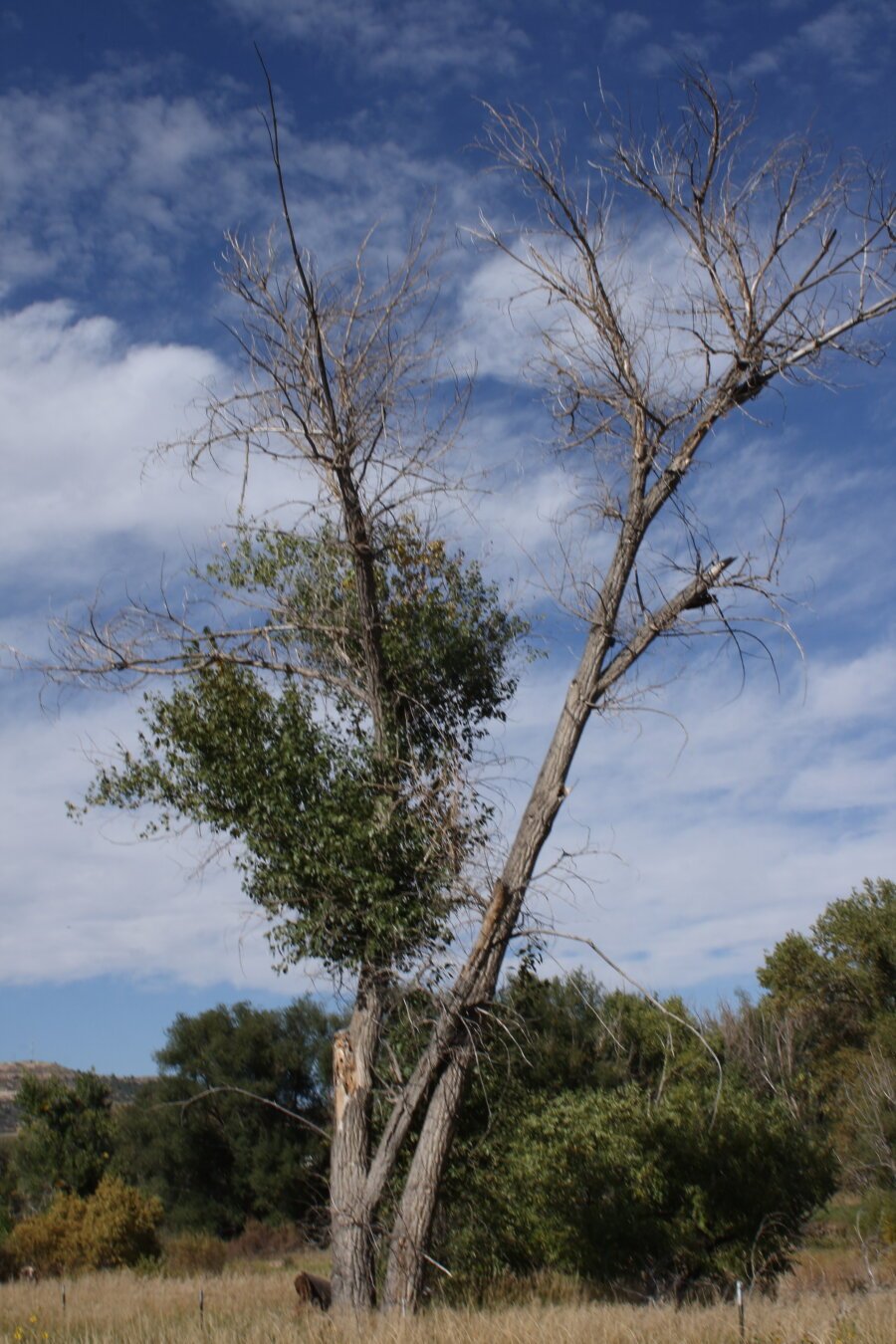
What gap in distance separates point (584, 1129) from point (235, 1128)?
21.3 m

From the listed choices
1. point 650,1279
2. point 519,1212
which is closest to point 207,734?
point 519,1212

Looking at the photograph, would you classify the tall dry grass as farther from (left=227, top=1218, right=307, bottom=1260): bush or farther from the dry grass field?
(left=227, top=1218, right=307, bottom=1260): bush

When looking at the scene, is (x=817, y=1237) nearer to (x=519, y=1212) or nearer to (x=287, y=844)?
(x=519, y=1212)

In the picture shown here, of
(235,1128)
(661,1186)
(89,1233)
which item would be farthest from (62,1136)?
(661,1186)

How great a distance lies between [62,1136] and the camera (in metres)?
28.7

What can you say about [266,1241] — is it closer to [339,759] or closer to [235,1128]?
[235,1128]

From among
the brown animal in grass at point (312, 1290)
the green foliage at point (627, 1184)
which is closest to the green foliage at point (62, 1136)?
the green foliage at point (627, 1184)

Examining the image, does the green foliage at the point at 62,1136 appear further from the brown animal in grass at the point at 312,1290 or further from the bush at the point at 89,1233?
the brown animal in grass at the point at 312,1290

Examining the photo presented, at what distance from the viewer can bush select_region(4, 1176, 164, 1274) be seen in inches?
925

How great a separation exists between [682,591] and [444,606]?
14.5 ft

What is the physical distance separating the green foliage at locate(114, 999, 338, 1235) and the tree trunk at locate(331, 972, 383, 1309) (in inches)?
866

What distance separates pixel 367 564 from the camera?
10984 mm

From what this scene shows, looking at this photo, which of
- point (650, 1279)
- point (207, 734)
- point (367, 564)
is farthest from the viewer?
point (650, 1279)

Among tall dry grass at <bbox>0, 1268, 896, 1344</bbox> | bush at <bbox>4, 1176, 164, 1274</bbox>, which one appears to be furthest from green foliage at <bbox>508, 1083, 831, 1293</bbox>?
bush at <bbox>4, 1176, 164, 1274</bbox>
